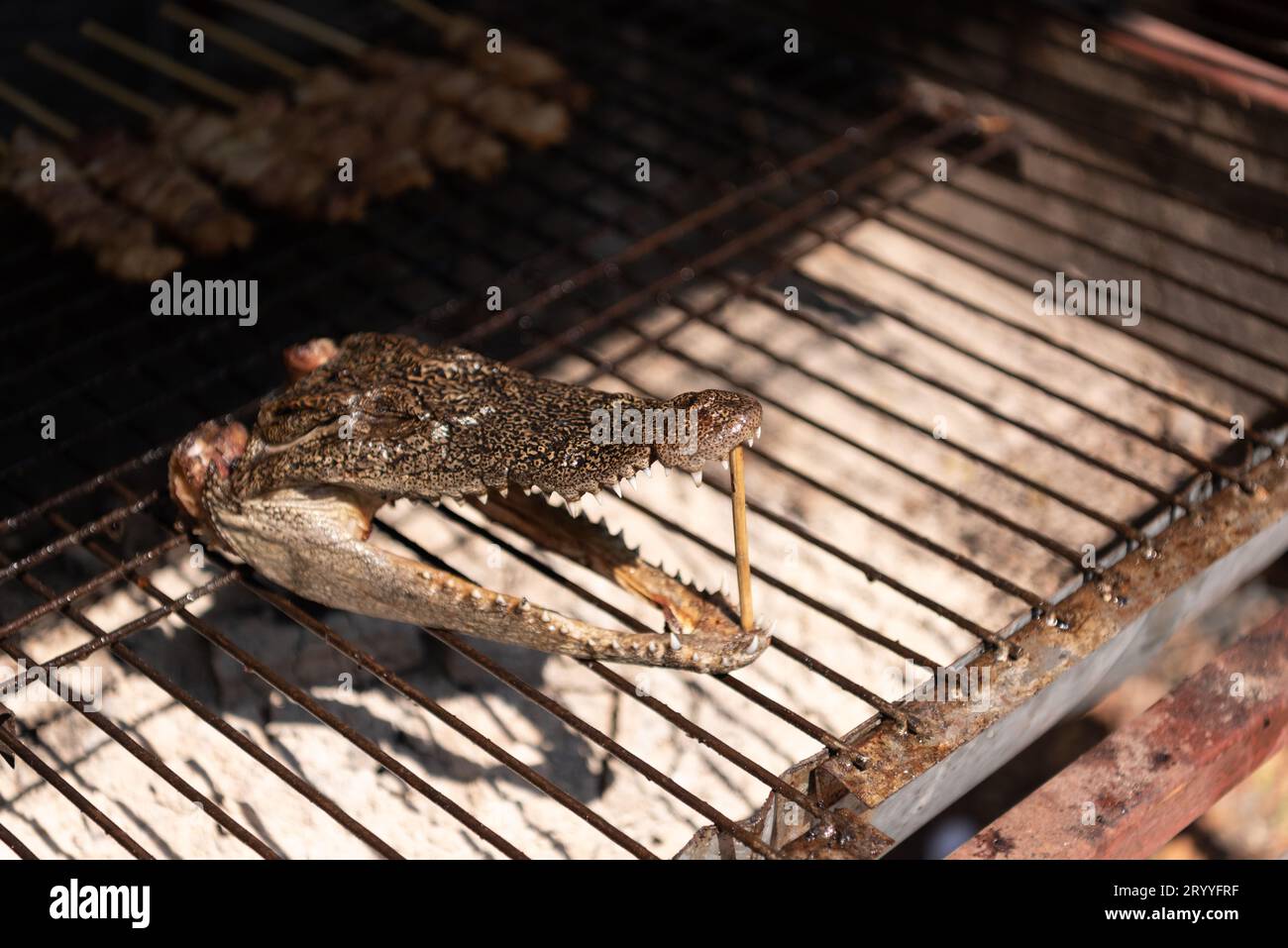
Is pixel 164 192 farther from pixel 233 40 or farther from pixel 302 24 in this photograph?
pixel 302 24

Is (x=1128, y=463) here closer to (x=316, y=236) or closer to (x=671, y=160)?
(x=671, y=160)

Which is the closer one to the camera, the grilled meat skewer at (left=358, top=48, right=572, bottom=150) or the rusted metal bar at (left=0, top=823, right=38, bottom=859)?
the rusted metal bar at (left=0, top=823, right=38, bottom=859)

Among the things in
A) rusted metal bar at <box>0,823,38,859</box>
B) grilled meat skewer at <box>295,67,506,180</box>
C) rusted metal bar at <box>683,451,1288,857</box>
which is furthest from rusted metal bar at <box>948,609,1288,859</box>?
grilled meat skewer at <box>295,67,506,180</box>

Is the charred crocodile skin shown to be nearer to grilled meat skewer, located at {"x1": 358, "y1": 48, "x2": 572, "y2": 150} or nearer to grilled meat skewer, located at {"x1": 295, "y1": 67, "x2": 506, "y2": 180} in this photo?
grilled meat skewer, located at {"x1": 295, "y1": 67, "x2": 506, "y2": 180}

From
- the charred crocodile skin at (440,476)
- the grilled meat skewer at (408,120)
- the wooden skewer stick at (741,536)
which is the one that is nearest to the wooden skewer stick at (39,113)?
the grilled meat skewer at (408,120)

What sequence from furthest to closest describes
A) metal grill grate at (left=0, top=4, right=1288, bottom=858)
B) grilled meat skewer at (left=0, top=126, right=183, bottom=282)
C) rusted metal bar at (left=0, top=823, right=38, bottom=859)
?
1. grilled meat skewer at (left=0, top=126, right=183, bottom=282)
2. metal grill grate at (left=0, top=4, right=1288, bottom=858)
3. rusted metal bar at (left=0, top=823, right=38, bottom=859)
